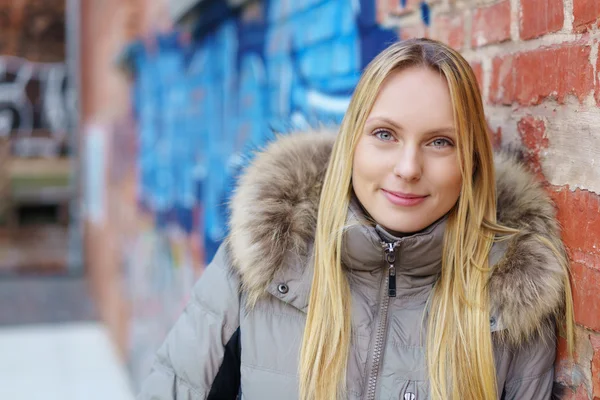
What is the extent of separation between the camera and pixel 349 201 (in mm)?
1699

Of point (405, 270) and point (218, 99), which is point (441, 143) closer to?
point (405, 270)

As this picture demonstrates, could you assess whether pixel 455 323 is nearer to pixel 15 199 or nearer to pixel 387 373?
pixel 387 373

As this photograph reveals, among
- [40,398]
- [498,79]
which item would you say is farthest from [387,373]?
[40,398]

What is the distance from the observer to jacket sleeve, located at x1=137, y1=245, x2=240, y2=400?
1.77 m

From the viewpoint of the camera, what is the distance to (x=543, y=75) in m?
1.61

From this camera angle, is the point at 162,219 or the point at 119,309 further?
the point at 119,309

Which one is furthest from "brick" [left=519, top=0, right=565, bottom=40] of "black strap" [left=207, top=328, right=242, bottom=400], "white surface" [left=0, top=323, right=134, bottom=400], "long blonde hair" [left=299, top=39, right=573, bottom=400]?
"white surface" [left=0, top=323, right=134, bottom=400]

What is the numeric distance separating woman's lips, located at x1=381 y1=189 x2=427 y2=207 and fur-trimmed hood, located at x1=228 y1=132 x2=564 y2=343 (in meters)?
0.22

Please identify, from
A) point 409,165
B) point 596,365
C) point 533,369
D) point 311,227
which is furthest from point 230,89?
point 596,365

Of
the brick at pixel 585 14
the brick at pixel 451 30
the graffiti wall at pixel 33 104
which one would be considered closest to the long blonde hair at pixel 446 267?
the brick at pixel 585 14

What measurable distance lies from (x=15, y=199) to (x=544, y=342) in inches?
436

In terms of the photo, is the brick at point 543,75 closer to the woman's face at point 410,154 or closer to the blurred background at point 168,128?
the blurred background at point 168,128

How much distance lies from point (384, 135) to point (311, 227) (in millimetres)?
303

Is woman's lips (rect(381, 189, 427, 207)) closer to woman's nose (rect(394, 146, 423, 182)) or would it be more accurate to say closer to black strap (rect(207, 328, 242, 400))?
woman's nose (rect(394, 146, 423, 182))
